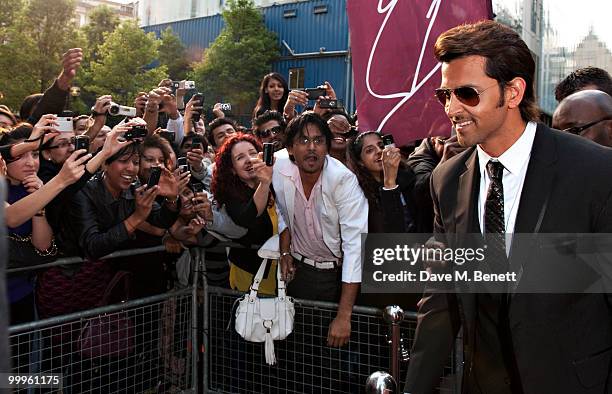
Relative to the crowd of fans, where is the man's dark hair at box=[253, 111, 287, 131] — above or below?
above

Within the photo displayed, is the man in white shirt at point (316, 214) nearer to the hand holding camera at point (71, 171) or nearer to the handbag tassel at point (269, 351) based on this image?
the handbag tassel at point (269, 351)

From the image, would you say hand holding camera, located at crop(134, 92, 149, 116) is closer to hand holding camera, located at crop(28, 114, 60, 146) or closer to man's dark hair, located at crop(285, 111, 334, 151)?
hand holding camera, located at crop(28, 114, 60, 146)

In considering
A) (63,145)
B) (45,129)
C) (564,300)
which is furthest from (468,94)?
(63,145)

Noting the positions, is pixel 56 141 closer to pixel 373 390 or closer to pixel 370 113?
pixel 370 113

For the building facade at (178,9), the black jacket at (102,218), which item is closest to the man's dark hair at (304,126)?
the black jacket at (102,218)

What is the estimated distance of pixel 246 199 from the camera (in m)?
4.00

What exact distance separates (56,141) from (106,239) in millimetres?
934

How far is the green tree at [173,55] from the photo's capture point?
37.2 meters

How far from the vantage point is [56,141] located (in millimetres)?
3791

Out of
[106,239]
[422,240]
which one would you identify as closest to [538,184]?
[422,240]

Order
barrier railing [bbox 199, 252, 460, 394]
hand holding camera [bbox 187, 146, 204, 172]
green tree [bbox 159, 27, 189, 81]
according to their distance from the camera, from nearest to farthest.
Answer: barrier railing [bbox 199, 252, 460, 394], hand holding camera [bbox 187, 146, 204, 172], green tree [bbox 159, 27, 189, 81]

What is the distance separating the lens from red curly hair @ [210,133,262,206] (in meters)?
4.02

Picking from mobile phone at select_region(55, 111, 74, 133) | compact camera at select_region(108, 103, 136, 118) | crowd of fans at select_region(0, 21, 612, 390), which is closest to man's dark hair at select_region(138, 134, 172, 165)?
crowd of fans at select_region(0, 21, 612, 390)

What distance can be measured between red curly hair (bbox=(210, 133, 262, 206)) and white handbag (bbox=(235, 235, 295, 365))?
1.86 ft
